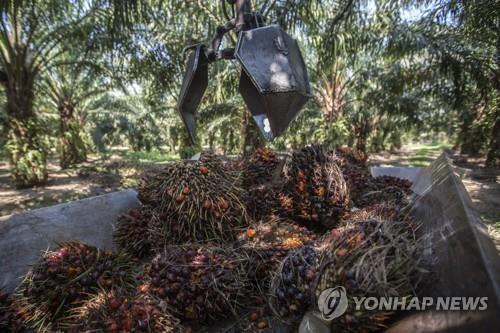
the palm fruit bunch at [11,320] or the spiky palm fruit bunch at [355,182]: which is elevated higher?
the spiky palm fruit bunch at [355,182]

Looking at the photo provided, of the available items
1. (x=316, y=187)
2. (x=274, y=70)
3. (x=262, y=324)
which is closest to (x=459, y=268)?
(x=262, y=324)

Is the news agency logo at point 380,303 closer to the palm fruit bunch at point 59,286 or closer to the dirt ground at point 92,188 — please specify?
the palm fruit bunch at point 59,286

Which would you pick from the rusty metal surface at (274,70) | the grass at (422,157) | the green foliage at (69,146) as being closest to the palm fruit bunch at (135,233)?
the rusty metal surface at (274,70)

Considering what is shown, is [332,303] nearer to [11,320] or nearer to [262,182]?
[262,182]

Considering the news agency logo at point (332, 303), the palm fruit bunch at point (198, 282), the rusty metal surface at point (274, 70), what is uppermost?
the rusty metal surface at point (274, 70)

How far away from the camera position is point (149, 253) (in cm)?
189

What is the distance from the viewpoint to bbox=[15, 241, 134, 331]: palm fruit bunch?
134cm

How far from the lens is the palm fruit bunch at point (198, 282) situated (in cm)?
127

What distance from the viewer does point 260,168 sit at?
7.55 ft

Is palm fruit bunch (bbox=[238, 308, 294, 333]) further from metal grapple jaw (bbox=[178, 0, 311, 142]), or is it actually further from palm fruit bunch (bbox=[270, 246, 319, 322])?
metal grapple jaw (bbox=[178, 0, 311, 142])

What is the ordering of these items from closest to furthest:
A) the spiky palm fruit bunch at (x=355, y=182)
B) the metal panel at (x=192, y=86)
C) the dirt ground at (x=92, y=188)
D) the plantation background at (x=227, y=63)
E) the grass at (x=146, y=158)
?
the metal panel at (x=192, y=86)
the spiky palm fruit bunch at (x=355, y=182)
the dirt ground at (x=92, y=188)
the plantation background at (x=227, y=63)
the grass at (x=146, y=158)

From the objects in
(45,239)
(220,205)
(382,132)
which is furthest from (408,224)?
(382,132)

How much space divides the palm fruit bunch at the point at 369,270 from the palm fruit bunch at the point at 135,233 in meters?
1.22

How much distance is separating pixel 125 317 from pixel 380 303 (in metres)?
0.86
